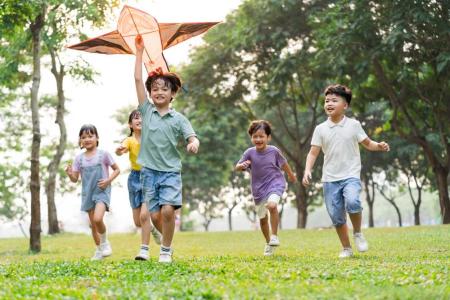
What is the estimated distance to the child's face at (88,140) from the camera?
453 inches

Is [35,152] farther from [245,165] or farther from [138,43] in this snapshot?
[138,43]

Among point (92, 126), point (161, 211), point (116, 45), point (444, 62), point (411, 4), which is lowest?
point (161, 211)

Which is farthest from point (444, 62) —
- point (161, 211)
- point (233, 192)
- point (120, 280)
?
point (233, 192)

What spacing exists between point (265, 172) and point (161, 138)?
273cm

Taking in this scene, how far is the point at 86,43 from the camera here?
9750 mm

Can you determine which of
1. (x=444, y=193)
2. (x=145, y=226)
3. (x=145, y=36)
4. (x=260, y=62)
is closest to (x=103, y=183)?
(x=145, y=226)

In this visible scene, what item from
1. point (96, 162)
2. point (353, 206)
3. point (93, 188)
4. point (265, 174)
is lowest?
point (353, 206)

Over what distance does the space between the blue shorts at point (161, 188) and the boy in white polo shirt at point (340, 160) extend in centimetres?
215

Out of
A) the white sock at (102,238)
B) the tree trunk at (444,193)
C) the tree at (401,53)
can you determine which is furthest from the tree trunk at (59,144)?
the white sock at (102,238)

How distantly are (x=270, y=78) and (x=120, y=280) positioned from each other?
20320mm

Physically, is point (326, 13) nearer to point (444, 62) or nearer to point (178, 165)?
point (444, 62)

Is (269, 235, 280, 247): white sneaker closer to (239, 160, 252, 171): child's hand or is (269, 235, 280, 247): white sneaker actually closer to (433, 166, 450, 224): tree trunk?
(239, 160, 252, 171): child's hand

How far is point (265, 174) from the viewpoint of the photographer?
1129 cm

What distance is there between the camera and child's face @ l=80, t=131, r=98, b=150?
37.7ft
